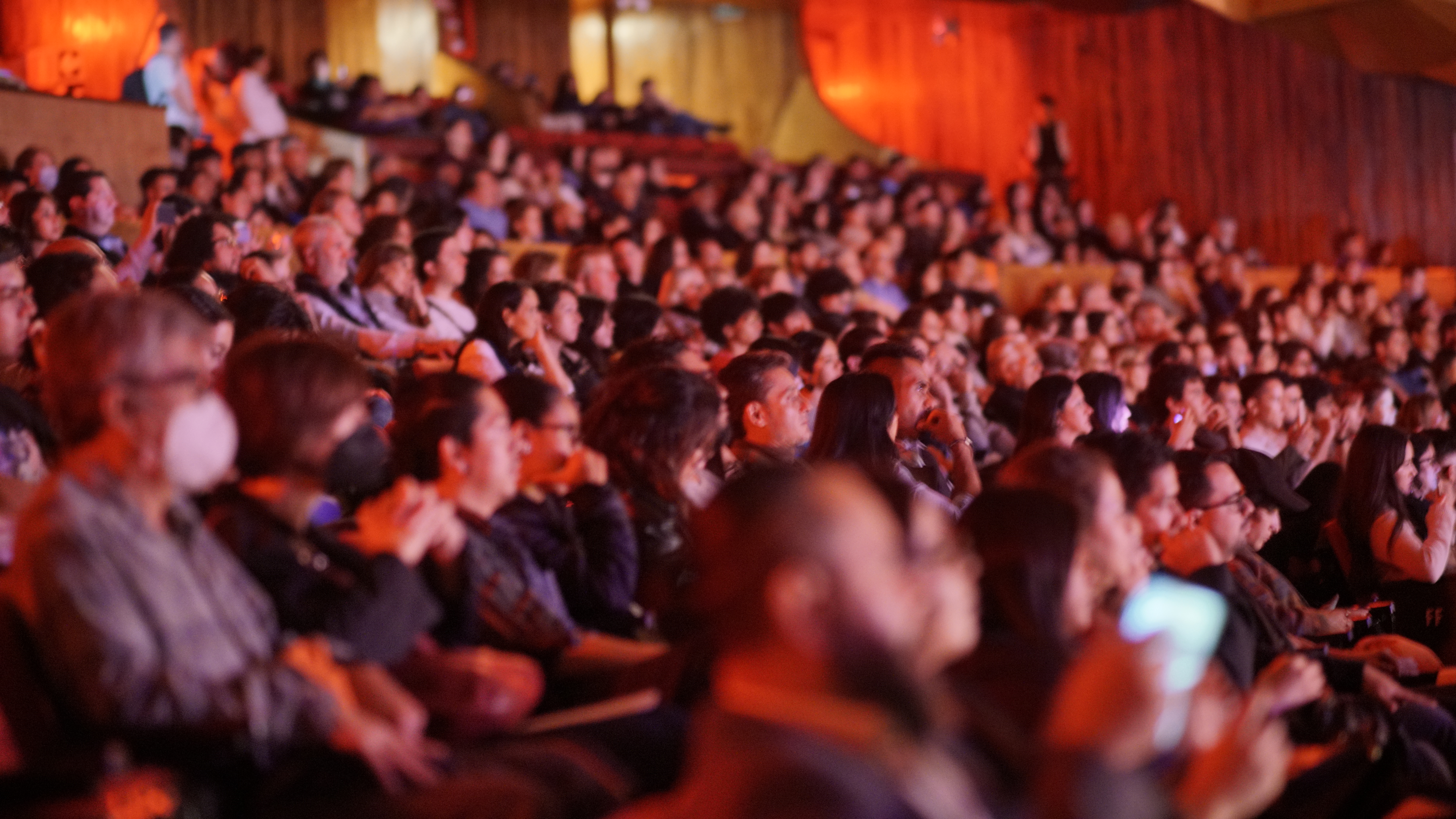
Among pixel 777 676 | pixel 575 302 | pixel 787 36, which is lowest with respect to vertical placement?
pixel 777 676

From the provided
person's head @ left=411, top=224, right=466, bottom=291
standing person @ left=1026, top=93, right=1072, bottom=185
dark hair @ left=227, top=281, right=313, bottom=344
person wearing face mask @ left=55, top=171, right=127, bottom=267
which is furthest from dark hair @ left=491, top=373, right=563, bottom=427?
standing person @ left=1026, top=93, right=1072, bottom=185

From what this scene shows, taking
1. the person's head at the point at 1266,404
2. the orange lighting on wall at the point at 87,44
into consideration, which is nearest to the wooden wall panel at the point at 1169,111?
the person's head at the point at 1266,404

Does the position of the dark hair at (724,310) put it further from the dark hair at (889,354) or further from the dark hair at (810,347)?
the dark hair at (889,354)

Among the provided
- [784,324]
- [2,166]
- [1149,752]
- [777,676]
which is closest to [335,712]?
[777,676]

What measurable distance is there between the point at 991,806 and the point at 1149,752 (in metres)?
0.25

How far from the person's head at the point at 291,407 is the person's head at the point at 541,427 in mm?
606

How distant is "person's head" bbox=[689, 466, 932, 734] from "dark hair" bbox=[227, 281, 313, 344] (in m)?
2.22

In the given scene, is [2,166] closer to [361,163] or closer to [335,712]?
[361,163]

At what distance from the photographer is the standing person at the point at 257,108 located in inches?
284

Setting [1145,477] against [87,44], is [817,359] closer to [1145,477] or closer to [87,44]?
[1145,477]

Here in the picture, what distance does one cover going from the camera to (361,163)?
7.91 meters

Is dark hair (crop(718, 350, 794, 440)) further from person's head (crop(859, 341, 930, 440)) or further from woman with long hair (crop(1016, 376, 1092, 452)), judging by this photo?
woman with long hair (crop(1016, 376, 1092, 452))

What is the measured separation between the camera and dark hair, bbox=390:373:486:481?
2.07m

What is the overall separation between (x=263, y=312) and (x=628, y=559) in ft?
4.82
